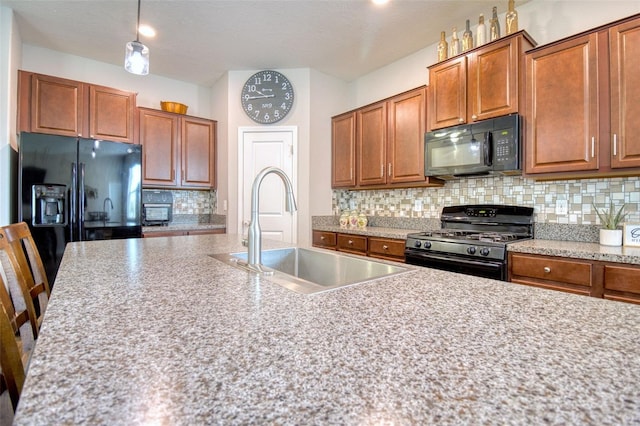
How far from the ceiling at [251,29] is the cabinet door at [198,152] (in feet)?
2.19

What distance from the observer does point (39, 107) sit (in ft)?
9.59

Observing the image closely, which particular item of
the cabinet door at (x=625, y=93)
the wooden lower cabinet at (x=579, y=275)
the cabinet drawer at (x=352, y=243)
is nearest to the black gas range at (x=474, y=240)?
the wooden lower cabinet at (x=579, y=275)

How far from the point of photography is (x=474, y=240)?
224 centimetres

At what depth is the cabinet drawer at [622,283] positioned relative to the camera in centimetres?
161

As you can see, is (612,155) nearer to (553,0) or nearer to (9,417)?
(553,0)

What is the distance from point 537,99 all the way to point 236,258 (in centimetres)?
222

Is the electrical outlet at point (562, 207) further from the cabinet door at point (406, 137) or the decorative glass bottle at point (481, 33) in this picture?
the decorative glass bottle at point (481, 33)

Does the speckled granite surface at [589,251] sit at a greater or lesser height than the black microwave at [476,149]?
lesser

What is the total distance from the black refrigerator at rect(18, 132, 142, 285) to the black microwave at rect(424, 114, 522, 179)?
113 inches

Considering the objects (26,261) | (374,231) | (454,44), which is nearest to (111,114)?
(26,261)

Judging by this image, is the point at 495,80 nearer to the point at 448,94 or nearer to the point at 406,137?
the point at 448,94

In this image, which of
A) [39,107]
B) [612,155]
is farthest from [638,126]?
[39,107]

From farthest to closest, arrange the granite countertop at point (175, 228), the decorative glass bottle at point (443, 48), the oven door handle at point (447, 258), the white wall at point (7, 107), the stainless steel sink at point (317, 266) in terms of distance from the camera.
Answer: the granite countertop at point (175, 228)
the decorative glass bottle at point (443, 48)
the white wall at point (7, 107)
the oven door handle at point (447, 258)
the stainless steel sink at point (317, 266)

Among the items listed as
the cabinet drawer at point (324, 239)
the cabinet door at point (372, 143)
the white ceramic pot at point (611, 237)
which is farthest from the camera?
the cabinet drawer at point (324, 239)
